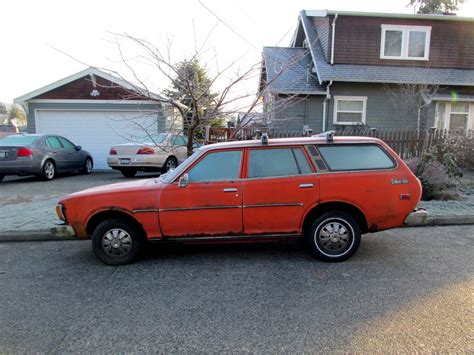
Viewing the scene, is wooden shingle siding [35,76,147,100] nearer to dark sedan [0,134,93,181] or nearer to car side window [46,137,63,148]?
dark sedan [0,134,93,181]

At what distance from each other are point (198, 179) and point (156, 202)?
0.61 m

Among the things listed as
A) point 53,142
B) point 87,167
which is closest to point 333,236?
point 53,142

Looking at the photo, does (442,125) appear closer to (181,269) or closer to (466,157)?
(466,157)

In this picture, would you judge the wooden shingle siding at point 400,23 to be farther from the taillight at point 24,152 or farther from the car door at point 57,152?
the taillight at point 24,152

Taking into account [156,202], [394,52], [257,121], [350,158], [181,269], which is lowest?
[181,269]

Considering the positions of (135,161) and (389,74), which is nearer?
(135,161)

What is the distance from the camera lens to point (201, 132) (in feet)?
26.9

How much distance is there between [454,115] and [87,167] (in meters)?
15.3

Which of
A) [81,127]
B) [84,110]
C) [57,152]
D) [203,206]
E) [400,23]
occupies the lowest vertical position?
[203,206]

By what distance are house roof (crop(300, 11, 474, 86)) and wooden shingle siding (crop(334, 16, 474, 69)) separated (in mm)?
322

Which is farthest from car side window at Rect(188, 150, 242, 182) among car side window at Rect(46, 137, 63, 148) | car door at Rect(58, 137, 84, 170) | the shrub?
car door at Rect(58, 137, 84, 170)

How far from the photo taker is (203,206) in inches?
165

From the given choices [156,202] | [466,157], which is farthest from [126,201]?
[466,157]

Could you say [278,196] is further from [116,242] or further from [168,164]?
[168,164]
